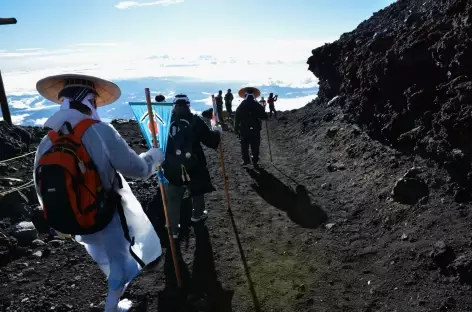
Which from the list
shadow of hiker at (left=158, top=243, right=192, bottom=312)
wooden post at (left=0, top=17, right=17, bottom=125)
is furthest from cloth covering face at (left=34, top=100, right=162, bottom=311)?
wooden post at (left=0, top=17, right=17, bottom=125)

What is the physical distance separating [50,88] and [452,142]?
6435 millimetres

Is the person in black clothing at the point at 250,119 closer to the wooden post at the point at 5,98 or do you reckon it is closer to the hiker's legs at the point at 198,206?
the hiker's legs at the point at 198,206

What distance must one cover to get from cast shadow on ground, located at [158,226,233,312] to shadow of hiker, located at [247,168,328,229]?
2.25 metres

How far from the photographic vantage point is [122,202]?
4.09 meters

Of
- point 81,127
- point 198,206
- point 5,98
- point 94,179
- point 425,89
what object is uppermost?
point 5,98

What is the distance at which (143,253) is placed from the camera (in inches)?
172

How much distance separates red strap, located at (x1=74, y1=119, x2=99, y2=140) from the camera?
3541mm

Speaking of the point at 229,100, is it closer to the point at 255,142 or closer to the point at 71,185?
the point at 255,142

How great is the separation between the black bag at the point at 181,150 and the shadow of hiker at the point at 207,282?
1220mm

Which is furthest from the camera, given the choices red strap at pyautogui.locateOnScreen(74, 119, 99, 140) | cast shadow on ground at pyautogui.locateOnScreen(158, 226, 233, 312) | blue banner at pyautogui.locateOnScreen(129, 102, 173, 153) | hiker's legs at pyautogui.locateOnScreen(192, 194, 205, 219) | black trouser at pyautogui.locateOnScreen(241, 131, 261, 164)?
black trouser at pyautogui.locateOnScreen(241, 131, 261, 164)

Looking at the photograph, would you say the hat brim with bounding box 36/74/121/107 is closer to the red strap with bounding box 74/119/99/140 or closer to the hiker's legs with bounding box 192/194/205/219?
the red strap with bounding box 74/119/99/140

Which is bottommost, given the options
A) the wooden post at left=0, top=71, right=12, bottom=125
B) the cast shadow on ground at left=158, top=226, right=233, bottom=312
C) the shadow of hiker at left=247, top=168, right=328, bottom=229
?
the cast shadow on ground at left=158, top=226, right=233, bottom=312

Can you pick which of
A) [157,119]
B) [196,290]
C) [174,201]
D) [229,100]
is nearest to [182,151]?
[174,201]

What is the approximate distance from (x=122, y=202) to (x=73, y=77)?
1.39m
